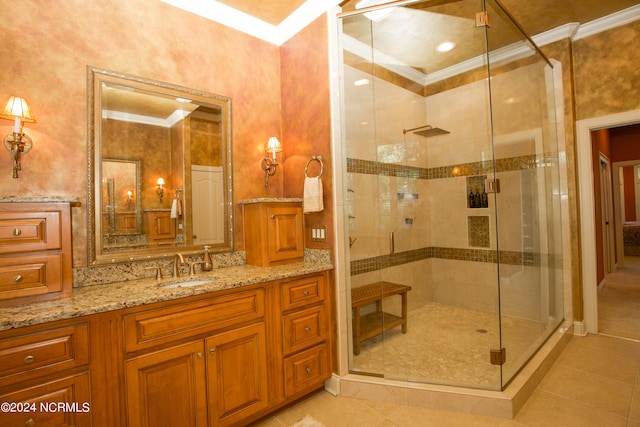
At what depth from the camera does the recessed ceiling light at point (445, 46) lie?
3.04 meters

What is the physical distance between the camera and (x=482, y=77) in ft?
10.5

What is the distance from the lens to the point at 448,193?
145 inches

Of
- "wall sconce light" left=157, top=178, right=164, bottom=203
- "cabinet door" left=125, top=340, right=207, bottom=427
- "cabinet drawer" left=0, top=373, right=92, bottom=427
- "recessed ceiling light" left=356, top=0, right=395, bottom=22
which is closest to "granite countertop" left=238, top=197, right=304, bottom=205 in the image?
"wall sconce light" left=157, top=178, right=164, bottom=203

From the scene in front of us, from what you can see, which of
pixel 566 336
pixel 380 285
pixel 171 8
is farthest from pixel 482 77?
pixel 171 8

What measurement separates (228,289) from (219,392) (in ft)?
1.85

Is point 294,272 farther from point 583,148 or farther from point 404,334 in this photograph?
point 583,148

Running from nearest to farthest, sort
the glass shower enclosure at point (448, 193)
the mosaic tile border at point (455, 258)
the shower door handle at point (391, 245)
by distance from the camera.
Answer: the glass shower enclosure at point (448, 193) → the mosaic tile border at point (455, 258) → the shower door handle at point (391, 245)

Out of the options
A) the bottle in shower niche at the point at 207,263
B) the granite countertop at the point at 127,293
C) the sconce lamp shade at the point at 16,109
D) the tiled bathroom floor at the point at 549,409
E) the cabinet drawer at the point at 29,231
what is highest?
the sconce lamp shade at the point at 16,109

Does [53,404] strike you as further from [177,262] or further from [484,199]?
[484,199]

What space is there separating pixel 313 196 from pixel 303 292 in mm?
697

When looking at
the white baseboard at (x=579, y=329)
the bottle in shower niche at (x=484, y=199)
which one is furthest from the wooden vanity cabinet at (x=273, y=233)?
the white baseboard at (x=579, y=329)

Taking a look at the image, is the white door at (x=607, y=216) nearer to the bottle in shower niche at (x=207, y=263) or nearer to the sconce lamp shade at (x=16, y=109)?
the bottle in shower niche at (x=207, y=263)

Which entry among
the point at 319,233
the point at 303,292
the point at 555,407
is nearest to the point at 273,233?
the point at 319,233

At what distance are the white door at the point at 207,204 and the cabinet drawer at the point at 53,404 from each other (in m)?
1.12
